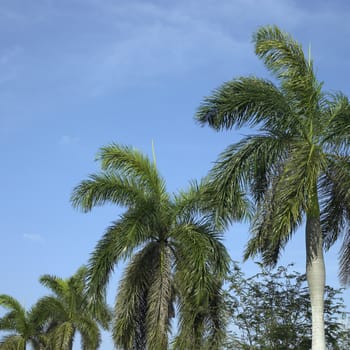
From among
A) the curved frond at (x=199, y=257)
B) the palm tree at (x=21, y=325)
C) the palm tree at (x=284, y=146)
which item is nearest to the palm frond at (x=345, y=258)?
the palm tree at (x=284, y=146)

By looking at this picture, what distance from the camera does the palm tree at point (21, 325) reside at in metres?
41.9

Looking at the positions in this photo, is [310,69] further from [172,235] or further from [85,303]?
[85,303]

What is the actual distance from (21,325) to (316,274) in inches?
1134

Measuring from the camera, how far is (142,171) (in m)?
22.7

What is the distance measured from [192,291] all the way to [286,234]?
4439mm

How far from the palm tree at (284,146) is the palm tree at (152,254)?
2.38 metres

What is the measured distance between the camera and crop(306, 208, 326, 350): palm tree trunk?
55.0 ft

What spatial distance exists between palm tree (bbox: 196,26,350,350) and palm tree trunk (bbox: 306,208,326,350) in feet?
0.08

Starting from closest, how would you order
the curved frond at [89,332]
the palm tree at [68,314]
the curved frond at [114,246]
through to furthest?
the curved frond at [114,246], the palm tree at [68,314], the curved frond at [89,332]

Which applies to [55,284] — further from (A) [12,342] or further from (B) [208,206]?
(B) [208,206]

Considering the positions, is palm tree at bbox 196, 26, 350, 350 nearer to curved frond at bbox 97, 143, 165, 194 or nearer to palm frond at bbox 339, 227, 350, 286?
palm frond at bbox 339, 227, 350, 286

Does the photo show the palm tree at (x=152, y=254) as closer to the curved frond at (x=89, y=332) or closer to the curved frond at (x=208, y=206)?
the curved frond at (x=208, y=206)

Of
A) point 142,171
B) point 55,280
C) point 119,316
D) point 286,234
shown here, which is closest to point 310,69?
point 286,234

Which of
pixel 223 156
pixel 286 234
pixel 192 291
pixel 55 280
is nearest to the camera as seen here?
pixel 286 234
